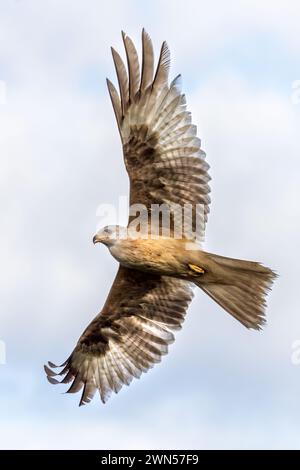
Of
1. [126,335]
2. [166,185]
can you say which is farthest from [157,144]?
[126,335]

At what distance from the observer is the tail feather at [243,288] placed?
1556 centimetres

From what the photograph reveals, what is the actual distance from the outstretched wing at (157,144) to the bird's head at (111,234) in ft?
1.34

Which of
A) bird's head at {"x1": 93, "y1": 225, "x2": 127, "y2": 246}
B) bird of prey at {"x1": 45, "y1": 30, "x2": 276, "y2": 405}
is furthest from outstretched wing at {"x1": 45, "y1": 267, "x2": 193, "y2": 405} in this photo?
bird's head at {"x1": 93, "y1": 225, "x2": 127, "y2": 246}

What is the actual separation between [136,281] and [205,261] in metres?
1.65

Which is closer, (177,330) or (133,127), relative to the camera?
(133,127)

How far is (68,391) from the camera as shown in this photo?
685 inches

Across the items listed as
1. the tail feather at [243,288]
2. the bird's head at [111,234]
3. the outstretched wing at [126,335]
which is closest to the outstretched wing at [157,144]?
the bird's head at [111,234]

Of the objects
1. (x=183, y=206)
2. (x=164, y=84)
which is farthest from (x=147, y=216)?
(x=164, y=84)

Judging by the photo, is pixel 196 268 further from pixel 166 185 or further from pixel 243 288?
pixel 166 185

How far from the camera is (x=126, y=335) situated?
692 inches

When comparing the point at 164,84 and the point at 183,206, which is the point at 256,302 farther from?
the point at 164,84

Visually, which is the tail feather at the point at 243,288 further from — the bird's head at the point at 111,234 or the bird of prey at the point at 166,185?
the bird's head at the point at 111,234

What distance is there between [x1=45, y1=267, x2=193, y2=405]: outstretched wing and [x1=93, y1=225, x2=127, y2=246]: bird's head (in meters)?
1.27

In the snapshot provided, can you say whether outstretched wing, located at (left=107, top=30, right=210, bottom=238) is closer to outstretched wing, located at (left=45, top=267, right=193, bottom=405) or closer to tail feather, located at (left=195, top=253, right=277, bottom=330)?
tail feather, located at (left=195, top=253, right=277, bottom=330)
